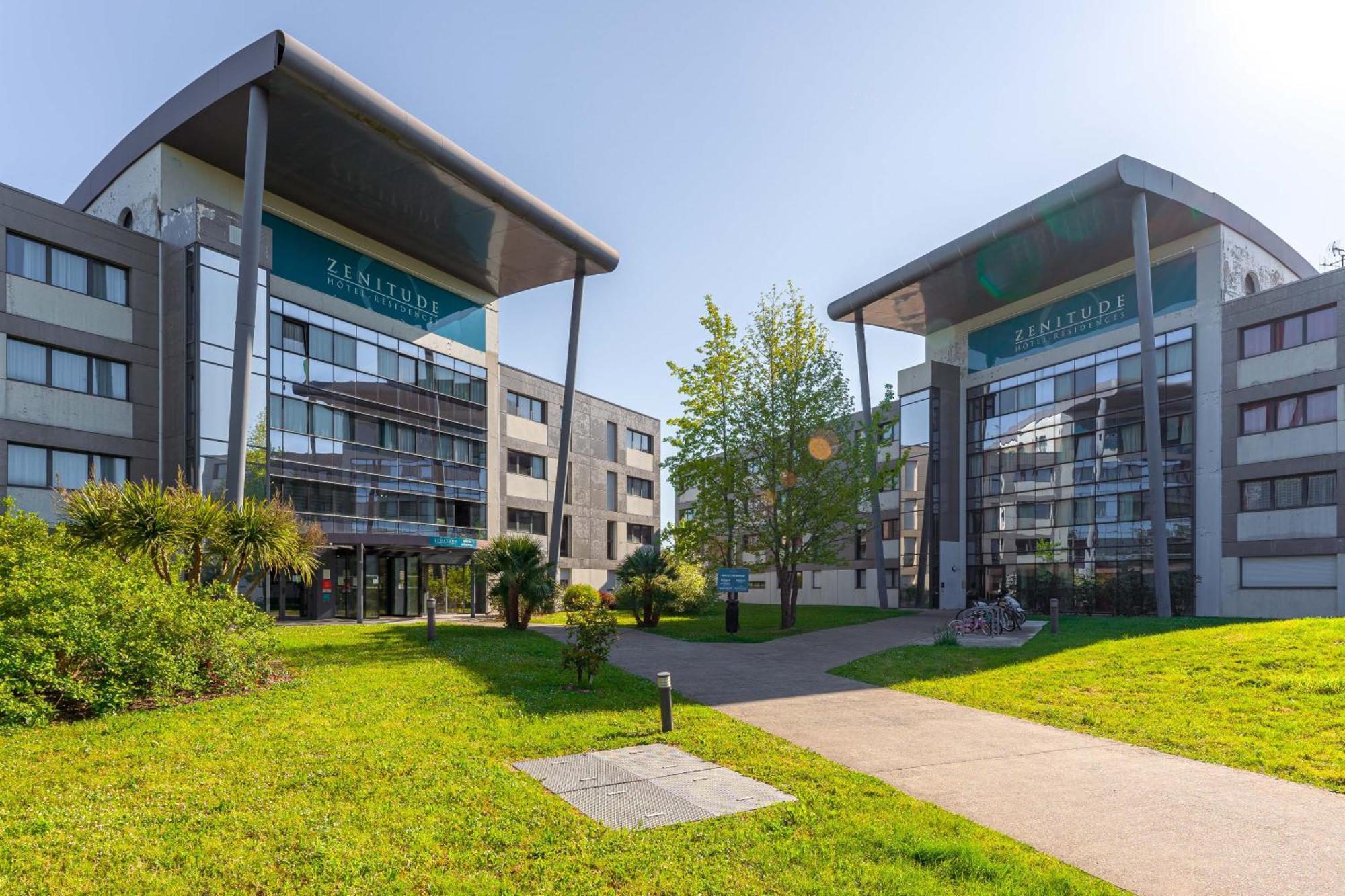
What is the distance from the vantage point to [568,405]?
38531 mm

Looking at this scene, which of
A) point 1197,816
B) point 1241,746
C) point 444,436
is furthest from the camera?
point 444,436

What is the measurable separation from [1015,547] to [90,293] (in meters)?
39.5

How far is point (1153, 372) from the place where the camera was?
31281mm

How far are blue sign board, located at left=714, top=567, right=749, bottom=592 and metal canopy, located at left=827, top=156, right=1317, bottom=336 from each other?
1956cm

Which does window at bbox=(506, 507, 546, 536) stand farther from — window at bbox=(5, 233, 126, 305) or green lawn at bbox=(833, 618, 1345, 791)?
green lawn at bbox=(833, 618, 1345, 791)

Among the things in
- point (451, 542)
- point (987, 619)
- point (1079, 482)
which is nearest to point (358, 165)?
point (451, 542)

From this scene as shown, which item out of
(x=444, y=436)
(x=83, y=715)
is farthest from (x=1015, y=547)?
(x=83, y=715)

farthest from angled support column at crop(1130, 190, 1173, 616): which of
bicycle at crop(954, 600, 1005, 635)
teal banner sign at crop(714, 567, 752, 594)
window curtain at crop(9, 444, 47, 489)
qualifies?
window curtain at crop(9, 444, 47, 489)

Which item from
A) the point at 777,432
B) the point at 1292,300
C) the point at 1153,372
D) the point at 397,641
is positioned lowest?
the point at 397,641

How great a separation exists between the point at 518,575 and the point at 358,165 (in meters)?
16.2

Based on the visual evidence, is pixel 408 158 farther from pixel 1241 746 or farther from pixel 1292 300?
pixel 1292 300

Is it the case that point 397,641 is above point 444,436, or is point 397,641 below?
below

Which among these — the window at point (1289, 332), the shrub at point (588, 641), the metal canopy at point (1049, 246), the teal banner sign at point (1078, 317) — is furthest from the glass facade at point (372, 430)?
the window at point (1289, 332)

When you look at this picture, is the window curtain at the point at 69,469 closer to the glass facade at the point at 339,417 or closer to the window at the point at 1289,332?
the glass facade at the point at 339,417
